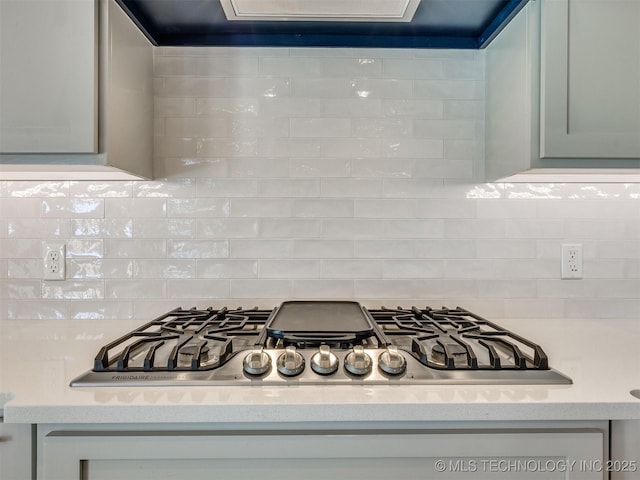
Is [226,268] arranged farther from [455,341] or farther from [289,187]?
[455,341]

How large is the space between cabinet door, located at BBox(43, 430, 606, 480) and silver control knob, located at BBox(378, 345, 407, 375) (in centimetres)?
11

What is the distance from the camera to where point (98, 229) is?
4.16 ft

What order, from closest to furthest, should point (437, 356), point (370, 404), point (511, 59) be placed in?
point (370, 404) → point (437, 356) → point (511, 59)

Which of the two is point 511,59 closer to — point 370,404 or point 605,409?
point 605,409

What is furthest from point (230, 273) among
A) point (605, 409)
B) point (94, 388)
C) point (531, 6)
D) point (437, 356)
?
point (531, 6)

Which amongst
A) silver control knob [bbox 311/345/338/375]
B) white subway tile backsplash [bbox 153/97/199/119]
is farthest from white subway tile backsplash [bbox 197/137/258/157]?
silver control knob [bbox 311/345/338/375]

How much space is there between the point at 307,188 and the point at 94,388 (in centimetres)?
82

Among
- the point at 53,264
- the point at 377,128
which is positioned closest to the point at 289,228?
the point at 377,128

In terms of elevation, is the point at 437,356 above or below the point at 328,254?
below

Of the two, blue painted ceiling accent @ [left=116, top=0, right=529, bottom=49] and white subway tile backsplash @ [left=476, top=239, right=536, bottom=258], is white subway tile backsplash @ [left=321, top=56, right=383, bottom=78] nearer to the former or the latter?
blue painted ceiling accent @ [left=116, top=0, right=529, bottom=49]

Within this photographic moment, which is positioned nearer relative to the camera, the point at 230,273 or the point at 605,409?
the point at 605,409

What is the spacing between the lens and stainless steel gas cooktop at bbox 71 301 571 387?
2.39 feet

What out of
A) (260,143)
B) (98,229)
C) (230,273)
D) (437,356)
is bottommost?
(437,356)

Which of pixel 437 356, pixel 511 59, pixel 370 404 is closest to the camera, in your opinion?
pixel 370 404
